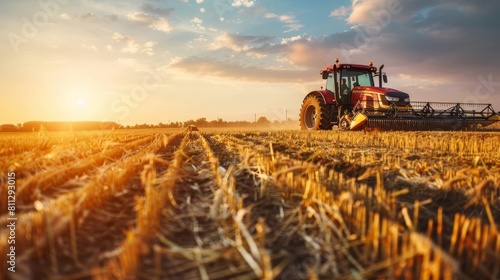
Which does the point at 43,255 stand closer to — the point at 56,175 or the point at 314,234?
the point at 314,234

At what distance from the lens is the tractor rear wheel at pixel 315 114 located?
1766cm

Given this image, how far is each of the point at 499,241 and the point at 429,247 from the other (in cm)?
71

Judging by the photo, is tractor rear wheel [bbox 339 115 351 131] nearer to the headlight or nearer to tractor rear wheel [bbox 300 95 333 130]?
tractor rear wheel [bbox 300 95 333 130]

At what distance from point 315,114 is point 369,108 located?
4048 mm

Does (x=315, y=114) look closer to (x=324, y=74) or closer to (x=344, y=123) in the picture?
(x=324, y=74)

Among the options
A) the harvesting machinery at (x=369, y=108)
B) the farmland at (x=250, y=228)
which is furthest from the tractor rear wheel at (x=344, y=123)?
the farmland at (x=250, y=228)

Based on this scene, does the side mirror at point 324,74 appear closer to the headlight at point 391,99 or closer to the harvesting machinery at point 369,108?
the harvesting machinery at point 369,108

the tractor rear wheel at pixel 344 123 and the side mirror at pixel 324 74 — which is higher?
the side mirror at pixel 324 74

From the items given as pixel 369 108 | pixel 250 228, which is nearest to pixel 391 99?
pixel 369 108

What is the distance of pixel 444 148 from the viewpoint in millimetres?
8508

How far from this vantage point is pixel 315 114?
61.9ft

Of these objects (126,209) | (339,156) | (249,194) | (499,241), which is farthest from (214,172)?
(499,241)

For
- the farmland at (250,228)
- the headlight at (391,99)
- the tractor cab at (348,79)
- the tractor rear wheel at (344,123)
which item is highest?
the tractor cab at (348,79)

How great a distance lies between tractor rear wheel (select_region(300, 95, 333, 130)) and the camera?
1766cm
